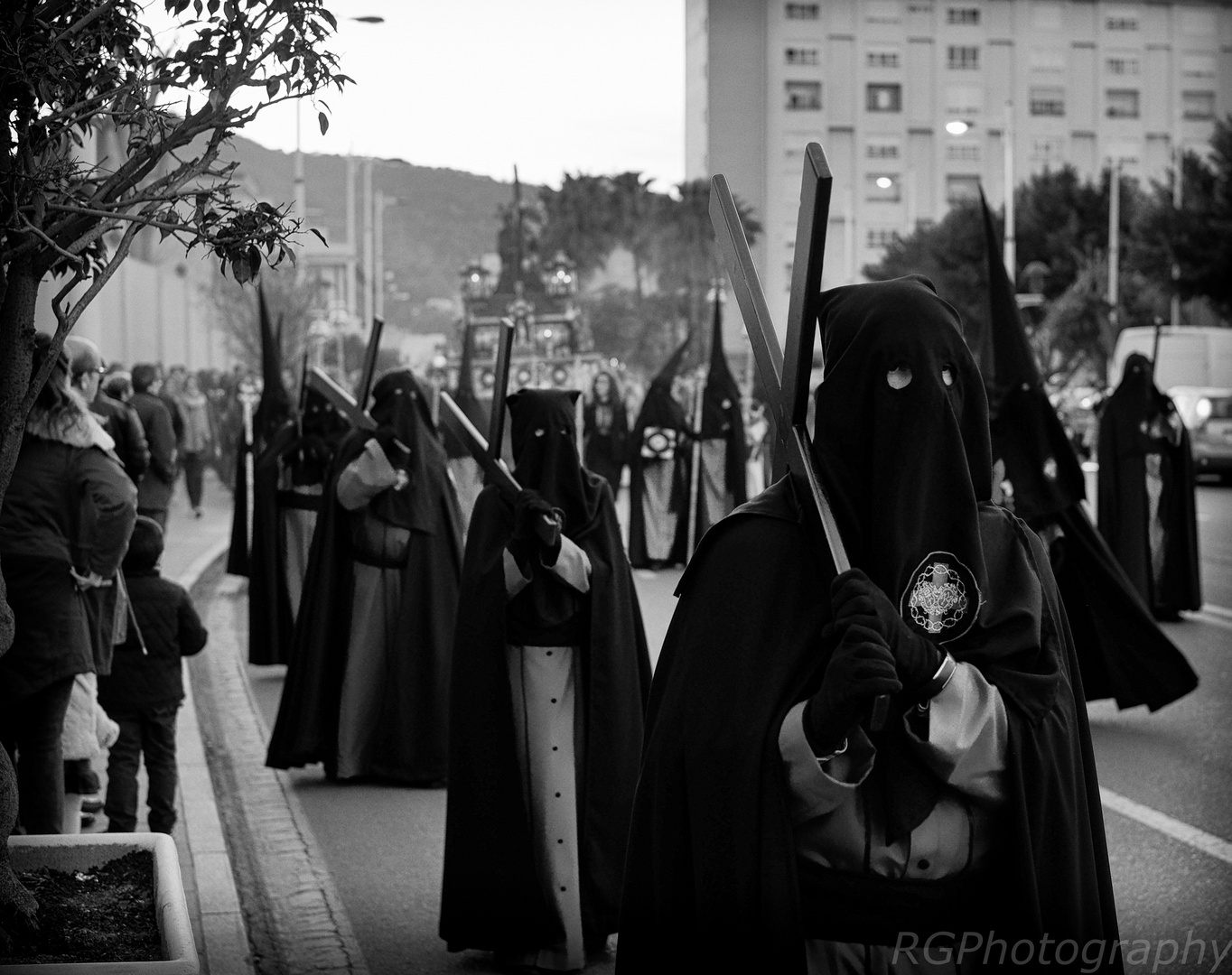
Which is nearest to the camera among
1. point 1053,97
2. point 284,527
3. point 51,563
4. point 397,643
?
point 51,563

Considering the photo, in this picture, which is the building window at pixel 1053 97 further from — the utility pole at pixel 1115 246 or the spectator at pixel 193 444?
the spectator at pixel 193 444

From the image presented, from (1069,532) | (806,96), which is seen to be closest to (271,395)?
(1069,532)

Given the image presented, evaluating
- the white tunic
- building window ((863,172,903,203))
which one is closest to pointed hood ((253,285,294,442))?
the white tunic

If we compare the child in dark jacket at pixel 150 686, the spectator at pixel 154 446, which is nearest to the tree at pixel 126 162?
the child in dark jacket at pixel 150 686

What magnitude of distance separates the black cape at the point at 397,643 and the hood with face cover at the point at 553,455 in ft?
8.13

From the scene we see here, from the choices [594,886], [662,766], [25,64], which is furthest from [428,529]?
[662,766]

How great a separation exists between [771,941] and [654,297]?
91.3 metres

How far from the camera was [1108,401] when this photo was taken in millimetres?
13852

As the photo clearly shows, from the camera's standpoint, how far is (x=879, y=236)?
91.4 meters

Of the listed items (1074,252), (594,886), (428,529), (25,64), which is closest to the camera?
(25,64)

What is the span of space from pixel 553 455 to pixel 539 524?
500 mm

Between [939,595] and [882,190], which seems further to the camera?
[882,190]

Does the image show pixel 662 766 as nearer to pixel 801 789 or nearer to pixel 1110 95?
pixel 801 789

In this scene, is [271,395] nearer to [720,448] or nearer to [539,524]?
[720,448]
